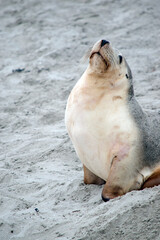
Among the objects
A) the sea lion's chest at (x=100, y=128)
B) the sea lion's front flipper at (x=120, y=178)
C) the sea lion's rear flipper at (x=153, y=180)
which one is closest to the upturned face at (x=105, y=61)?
the sea lion's chest at (x=100, y=128)

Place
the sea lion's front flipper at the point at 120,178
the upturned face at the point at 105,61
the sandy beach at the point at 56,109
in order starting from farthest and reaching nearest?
1. the upturned face at the point at 105,61
2. the sea lion's front flipper at the point at 120,178
3. the sandy beach at the point at 56,109

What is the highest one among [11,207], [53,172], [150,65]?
[11,207]

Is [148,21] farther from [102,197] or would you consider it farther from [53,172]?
[102,197]

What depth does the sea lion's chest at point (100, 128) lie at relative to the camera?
316cm

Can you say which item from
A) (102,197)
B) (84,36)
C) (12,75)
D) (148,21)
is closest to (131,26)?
(148,21)

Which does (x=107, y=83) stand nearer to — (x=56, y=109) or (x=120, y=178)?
(x=120, y=178)

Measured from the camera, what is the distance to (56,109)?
17.8ft

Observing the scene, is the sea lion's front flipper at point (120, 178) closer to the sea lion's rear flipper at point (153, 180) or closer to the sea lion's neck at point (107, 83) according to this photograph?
the sea lion's rear flipper at point (153, 180)

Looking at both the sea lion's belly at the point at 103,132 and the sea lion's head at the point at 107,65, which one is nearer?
the sea lion's belly at the point at 103,132

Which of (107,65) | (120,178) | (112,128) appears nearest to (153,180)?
(120,178)

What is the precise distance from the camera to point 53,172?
12.7 feet

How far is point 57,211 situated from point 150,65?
376 centimetres

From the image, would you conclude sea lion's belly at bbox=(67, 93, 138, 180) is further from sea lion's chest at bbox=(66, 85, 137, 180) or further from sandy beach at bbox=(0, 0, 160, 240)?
sandy beach at bbox=(0, 0, 160, 240)

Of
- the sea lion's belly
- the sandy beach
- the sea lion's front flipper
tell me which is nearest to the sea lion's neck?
the sea lion's belly
